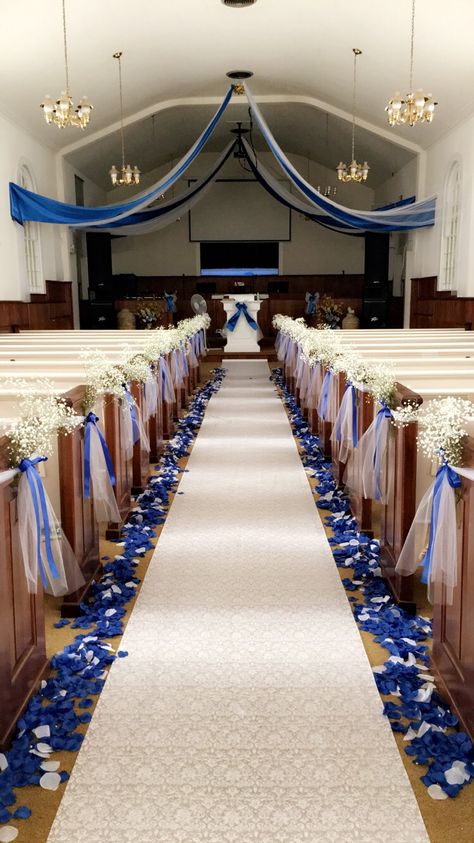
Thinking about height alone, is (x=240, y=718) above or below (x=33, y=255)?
below

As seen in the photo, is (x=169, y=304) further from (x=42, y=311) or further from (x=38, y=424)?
(x=38, y=424)

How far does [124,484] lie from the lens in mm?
4535

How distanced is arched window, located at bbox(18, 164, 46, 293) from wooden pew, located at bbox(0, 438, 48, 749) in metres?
10.5

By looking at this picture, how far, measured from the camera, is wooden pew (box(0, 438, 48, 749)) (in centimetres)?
232

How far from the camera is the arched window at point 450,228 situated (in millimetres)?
12000

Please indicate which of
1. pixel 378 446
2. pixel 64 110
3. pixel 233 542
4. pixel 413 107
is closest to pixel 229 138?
pixel 413 107

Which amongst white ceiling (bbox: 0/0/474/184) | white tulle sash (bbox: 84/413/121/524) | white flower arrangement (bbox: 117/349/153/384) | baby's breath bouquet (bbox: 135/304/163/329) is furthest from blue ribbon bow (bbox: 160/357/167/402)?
baby's breath bouquet (bbox: 135/304/163/329)

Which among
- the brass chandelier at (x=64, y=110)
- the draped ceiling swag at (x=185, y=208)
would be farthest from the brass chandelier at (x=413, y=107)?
the brass chandelier at (x=64, y=110)

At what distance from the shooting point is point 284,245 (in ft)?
63.6

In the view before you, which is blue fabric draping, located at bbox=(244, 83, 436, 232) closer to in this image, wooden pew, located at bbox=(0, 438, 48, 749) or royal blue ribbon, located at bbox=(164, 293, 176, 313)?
royal blue ribbon, located at bbox=(164, 293, 176, 313)

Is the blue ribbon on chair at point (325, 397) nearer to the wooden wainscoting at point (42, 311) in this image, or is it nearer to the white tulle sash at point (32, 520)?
the white tulle sash at point (32, 520)

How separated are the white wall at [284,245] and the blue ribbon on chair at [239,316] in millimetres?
6563

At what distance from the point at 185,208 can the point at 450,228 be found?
430 cm

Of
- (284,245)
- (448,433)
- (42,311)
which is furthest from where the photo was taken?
(284,245)
